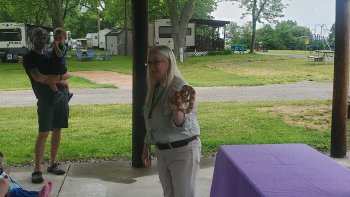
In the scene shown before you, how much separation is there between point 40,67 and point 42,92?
0.28 metres

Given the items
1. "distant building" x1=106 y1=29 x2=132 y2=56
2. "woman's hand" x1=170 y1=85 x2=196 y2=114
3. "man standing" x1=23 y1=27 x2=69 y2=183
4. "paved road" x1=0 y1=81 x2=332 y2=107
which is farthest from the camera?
"distant building" x1=106 y1=29 x2=132 y2=56

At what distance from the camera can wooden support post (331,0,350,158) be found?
20.8ft

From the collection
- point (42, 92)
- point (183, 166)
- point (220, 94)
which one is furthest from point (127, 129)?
point (220, 94)

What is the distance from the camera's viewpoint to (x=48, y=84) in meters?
5.01

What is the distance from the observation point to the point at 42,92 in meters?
5.04

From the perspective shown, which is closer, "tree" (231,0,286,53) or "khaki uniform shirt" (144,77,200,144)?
"khaki uniform shirt" (144,77,200,144)

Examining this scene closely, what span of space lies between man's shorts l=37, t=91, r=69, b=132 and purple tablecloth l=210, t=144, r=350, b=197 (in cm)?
209

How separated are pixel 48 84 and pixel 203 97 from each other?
32.0ft

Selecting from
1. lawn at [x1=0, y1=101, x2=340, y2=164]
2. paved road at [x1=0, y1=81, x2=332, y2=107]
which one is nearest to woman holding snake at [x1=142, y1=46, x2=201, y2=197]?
lawn at [x1=0, y1=101, x2=340, y2=164]

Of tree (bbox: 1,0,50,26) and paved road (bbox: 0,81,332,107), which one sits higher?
tree (bbox: 1,0,50,26)

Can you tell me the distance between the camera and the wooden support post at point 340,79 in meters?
6.34

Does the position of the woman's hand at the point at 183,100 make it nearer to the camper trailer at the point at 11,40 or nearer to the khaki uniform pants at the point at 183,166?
the khaki uniform pants at the point at 183,166

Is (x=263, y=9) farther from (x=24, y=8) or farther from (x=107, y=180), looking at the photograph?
(x=107, y=180)

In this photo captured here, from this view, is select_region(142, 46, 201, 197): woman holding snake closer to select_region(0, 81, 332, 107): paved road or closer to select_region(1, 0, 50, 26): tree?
select_region(0, 81, 332, 107): paved road
